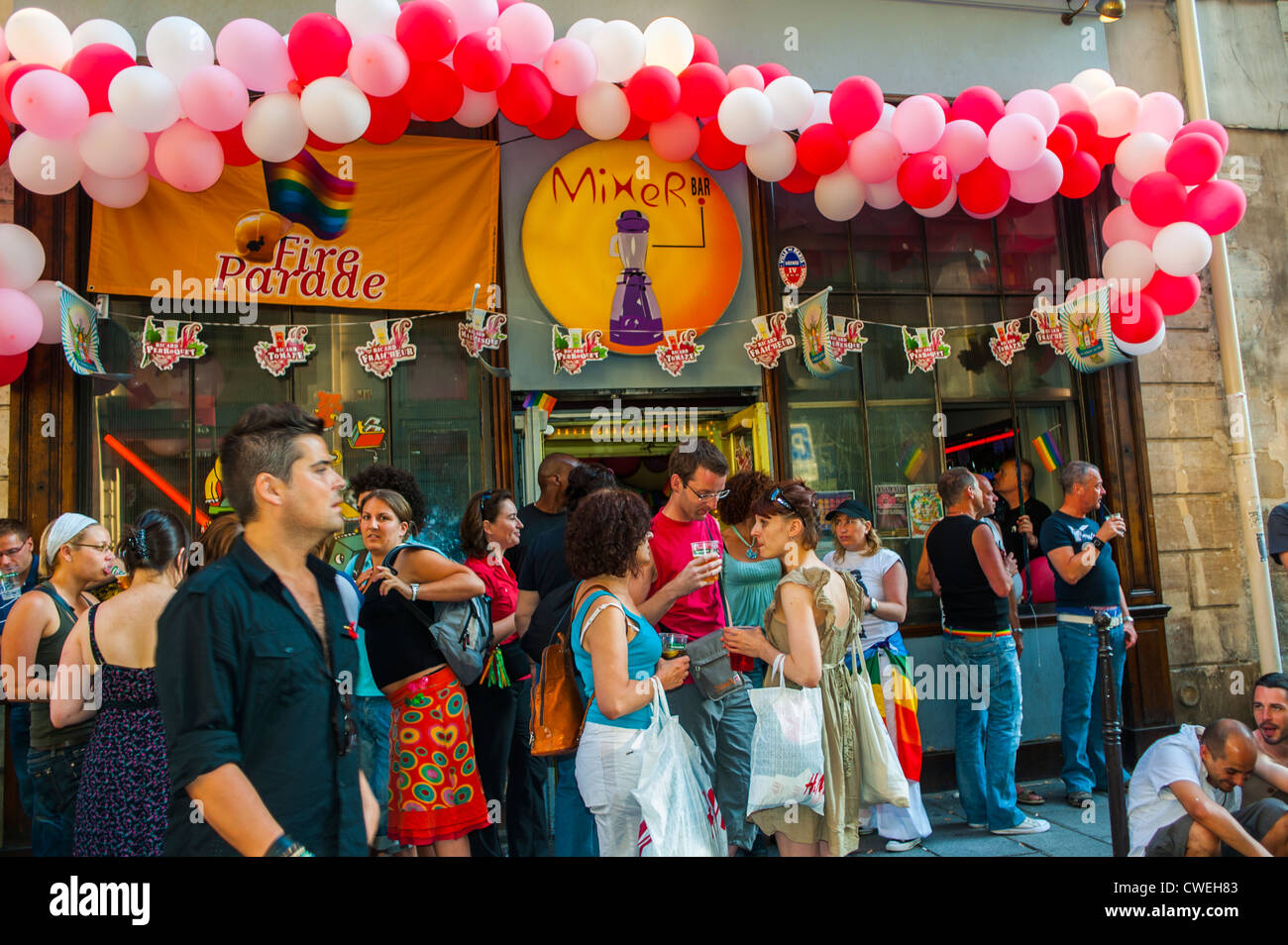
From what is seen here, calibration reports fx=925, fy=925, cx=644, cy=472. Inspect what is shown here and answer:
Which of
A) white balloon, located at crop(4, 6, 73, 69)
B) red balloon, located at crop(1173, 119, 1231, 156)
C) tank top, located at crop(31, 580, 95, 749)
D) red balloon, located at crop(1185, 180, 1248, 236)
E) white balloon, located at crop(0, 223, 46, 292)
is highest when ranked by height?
white balloon, located at crop(4, 6, 73, 69)

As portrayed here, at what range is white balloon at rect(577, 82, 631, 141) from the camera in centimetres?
527

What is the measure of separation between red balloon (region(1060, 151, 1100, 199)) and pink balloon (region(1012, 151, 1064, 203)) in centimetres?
13

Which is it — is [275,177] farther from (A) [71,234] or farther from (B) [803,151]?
(B) [803,151]

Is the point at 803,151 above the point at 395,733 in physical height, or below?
above

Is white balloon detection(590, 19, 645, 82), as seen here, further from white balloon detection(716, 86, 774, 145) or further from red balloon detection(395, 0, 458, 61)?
red balloon detection(395, 0, 458, 61)

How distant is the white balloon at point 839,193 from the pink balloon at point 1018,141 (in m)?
0.81

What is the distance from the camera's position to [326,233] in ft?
18.4

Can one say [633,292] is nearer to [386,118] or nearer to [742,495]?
[386,118]

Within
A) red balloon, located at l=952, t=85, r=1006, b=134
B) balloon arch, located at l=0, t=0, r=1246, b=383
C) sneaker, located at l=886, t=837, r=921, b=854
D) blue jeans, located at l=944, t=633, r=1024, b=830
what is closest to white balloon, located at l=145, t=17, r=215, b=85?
→ balloon arch, located at l=0, t=0, r=1246, b=383

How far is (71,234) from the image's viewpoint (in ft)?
17.6
